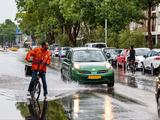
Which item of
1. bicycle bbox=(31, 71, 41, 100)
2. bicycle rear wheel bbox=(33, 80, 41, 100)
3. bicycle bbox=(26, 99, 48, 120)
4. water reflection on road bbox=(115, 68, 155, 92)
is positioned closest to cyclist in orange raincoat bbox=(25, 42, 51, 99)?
bicycle bbox=(31, 71, 41, 100)

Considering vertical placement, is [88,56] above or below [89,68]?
above

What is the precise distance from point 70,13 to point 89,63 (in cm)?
4137

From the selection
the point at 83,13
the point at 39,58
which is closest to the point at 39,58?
the point at 39,58

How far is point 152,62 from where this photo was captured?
3047 cm

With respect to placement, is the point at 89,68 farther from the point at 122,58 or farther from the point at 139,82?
the point at 122,58

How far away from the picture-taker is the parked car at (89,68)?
20.8 metres

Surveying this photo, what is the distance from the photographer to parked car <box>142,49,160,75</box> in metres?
30.2

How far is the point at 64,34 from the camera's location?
277 feet

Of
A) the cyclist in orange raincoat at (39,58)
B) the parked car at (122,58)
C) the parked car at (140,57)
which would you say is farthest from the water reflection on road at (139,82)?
the parked car at (122,58)

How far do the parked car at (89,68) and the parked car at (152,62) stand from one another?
797 cm

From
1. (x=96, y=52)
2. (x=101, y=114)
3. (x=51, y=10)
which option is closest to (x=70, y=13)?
(x=51, y=10)

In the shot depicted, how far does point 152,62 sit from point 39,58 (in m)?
14.9

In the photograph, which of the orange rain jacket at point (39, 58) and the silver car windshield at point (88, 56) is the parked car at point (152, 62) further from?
the orange rain jacket at point (39, 58)

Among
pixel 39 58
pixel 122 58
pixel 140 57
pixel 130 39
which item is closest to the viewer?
pixel 39 58
